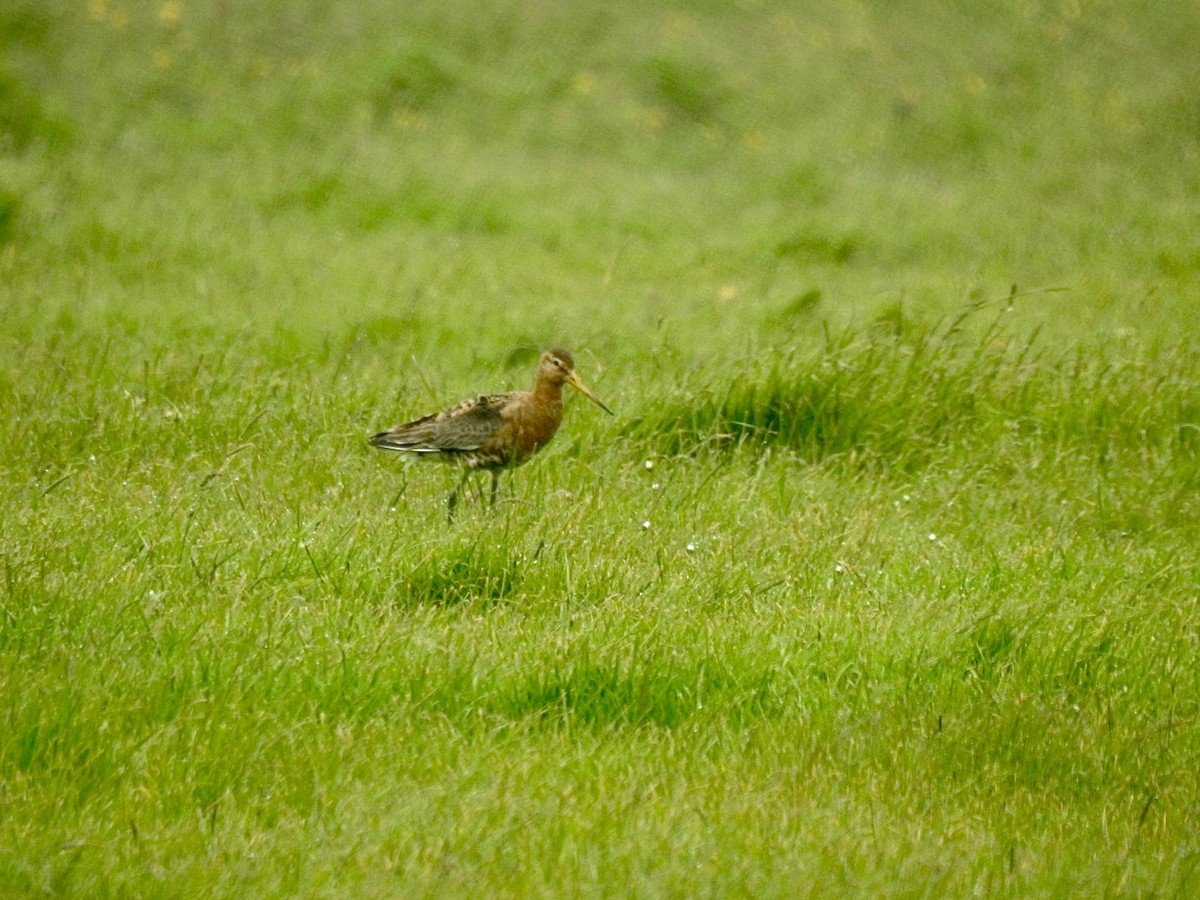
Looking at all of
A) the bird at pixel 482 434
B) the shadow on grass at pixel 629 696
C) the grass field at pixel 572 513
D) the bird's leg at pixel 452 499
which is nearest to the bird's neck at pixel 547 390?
the bird at pixel 482 434

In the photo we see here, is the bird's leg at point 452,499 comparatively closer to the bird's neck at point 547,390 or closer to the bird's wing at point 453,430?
the bird's wing at point 453,430

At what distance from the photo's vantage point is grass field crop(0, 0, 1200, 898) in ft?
14.5

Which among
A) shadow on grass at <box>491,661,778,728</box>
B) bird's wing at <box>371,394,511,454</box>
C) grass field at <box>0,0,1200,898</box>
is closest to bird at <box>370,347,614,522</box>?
bird's wing at <box>371,394,511,454</box>

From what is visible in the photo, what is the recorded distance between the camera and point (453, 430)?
698 cm

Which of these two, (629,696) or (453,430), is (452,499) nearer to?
(453,430)

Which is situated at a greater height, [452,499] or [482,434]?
[482,434]

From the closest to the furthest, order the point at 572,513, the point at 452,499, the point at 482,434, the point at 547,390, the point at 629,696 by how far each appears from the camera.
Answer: the point at 629,696
the point at 572,513
the point at 452,499
the point at 482,434
the point at 547,390

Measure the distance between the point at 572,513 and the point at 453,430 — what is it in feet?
2.62

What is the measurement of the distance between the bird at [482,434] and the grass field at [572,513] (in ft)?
0.67

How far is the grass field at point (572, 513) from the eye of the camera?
14.5 ft

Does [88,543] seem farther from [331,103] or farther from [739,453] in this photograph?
[331,103]

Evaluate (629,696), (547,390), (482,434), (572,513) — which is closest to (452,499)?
(482,434)

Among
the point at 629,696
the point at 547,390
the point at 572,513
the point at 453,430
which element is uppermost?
the point at 547,390

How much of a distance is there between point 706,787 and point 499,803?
2.14ft
